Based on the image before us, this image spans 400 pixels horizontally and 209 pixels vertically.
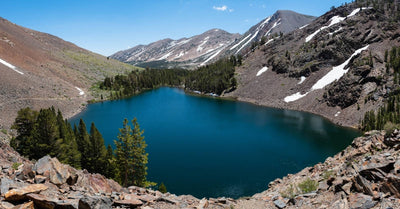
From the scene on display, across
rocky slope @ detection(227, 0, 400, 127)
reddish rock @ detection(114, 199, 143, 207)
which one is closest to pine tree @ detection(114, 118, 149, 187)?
reddish rock @ detection(114, 199, 143, 207)

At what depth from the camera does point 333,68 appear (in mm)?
94562

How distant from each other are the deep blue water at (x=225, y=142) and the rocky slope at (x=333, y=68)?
→ 8855mm

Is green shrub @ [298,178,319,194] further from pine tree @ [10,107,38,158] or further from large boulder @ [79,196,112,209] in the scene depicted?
pine tree @ [10,107,38,158]

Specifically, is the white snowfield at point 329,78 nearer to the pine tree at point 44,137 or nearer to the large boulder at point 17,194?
the pine tree at point 44,137

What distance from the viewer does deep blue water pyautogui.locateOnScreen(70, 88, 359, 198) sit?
37.0 meters

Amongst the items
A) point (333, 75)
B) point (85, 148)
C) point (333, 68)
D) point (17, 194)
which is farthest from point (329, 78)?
point (17, 194)

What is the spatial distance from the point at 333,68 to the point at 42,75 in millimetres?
115062

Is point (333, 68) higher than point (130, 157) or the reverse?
higher

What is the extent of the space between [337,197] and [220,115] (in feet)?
220

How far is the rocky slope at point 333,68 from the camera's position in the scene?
72.4 m

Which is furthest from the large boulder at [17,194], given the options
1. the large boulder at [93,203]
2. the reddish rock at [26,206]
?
the large boulder at [93,203]

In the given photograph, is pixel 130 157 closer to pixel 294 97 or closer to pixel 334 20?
pixel 294 97

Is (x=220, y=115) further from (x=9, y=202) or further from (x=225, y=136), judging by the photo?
(x=9, y=202)

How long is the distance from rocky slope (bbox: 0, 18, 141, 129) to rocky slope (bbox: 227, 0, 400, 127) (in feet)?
232
